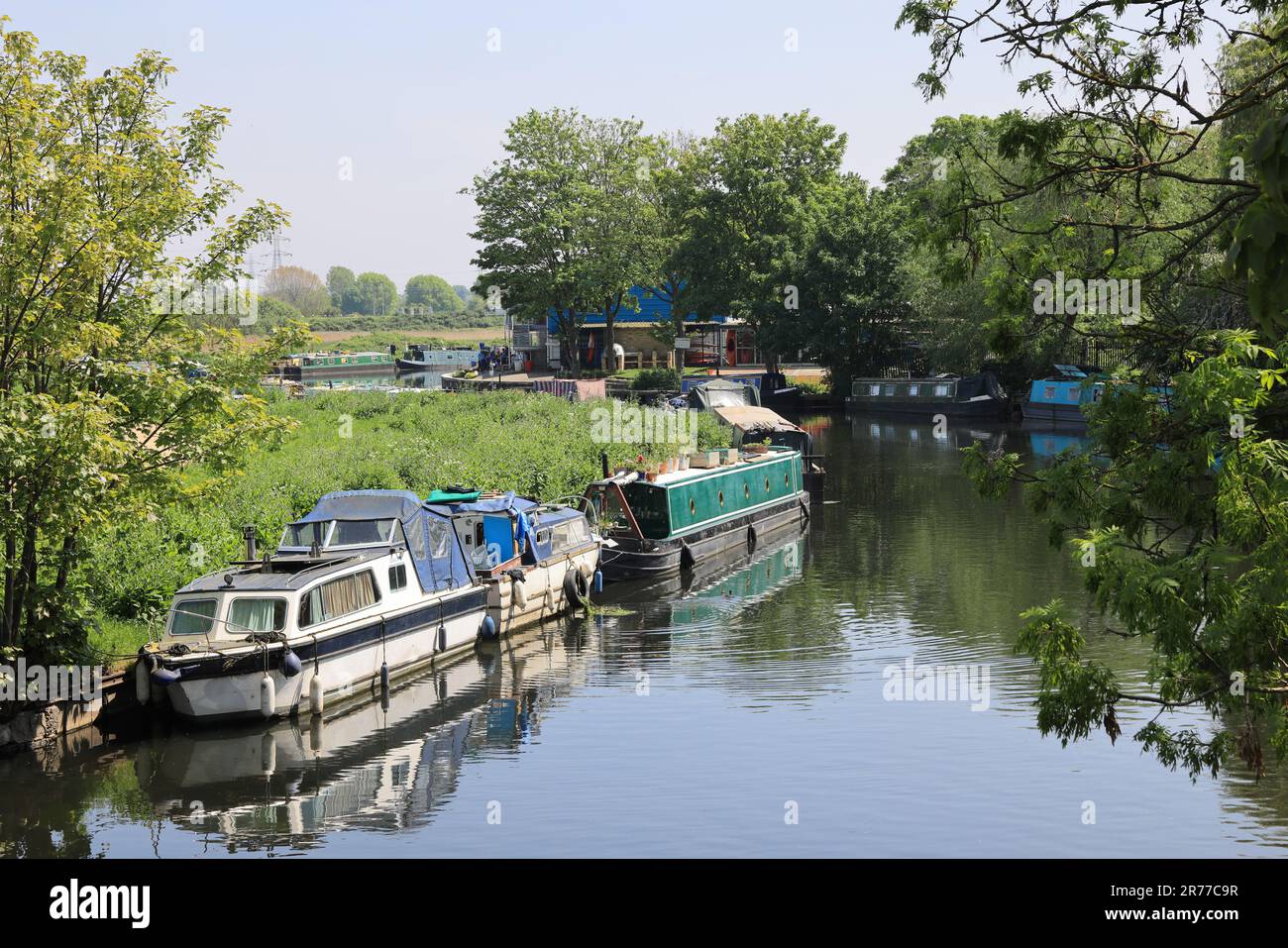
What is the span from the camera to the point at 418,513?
24375 millimetres

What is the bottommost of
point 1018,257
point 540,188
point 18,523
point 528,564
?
point 528,564

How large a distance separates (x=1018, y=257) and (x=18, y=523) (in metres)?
12.8

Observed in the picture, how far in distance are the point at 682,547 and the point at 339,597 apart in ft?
45.2

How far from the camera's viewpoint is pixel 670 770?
18.8 meters

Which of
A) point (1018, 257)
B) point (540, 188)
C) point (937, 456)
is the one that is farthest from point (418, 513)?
point (540, 188)

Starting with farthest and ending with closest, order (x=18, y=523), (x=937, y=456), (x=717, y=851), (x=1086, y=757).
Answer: (x=937, y=456) < (x=1086, y=757) < (x=18, y=523) < (x=717, y=851)

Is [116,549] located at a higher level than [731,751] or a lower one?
higher

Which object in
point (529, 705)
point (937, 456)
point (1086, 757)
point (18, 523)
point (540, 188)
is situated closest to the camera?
point (18, 523)

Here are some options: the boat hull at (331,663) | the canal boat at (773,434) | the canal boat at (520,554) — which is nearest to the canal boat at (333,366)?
the canal boat at (773,434)

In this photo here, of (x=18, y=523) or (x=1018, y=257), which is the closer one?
(x=1018, y=257)

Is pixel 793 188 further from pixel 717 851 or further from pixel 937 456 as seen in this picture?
pixel 717 851

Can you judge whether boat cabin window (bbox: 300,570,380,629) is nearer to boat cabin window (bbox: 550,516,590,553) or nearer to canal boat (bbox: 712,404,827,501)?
boat cabin window (bbox: 550,516,590,553)

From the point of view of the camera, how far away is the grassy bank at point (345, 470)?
74.8 ft

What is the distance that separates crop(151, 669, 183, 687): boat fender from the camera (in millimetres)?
19297
